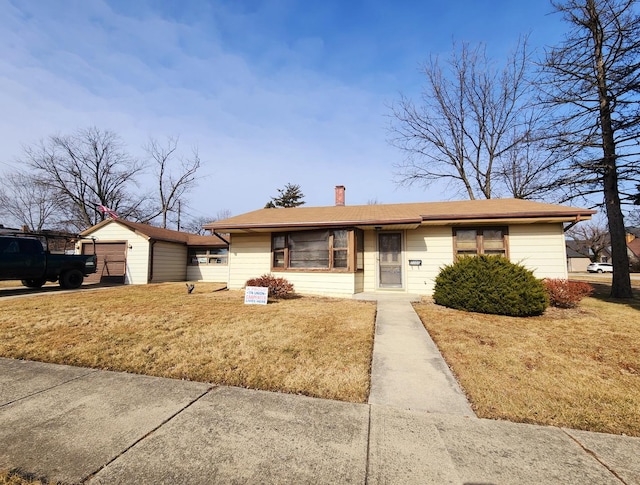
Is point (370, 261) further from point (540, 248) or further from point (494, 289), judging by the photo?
point (540, 248)

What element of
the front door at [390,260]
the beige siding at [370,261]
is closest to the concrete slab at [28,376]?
the beige siding at [370,261]

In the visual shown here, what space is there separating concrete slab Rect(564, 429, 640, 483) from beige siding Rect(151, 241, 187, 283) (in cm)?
1758

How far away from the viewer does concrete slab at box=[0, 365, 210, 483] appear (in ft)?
6.64

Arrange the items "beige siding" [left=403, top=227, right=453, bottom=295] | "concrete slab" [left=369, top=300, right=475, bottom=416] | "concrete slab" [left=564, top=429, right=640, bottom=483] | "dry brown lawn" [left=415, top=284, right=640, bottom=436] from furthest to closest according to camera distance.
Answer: "beige siding" [left=403, top=227, right=453, bottom=295] < "concrete slab" [left=369, top=300, right=475, bottom=416] < "dry brown lawn" [left=415, top=284, right=640, bottom=436] < "concrete slab" [left=564, top=429, right=640, bottom=483]

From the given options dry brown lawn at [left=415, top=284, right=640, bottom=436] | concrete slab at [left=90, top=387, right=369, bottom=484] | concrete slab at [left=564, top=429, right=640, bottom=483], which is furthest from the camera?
dry brown lawn at [left=415, top=284, right=640, bottom=436]

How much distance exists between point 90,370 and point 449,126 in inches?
869

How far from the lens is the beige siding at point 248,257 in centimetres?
1200

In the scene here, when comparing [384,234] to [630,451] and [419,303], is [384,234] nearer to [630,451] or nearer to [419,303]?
[419,303]

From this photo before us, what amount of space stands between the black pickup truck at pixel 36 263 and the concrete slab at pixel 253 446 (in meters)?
12.9

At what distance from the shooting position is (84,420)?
2.57 m

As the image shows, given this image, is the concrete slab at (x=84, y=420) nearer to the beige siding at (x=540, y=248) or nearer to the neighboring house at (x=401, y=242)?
the neighboring house at (x=401, y=242)

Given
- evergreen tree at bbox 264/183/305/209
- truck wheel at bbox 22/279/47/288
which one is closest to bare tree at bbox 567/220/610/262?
evergreen tree at bbox 264/183/305/209

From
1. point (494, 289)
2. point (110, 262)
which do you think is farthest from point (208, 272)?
point (494, 289)

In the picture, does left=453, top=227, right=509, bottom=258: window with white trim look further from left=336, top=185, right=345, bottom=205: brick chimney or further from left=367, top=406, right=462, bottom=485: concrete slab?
left=367, top=406, right=462, bottom=485: concrete slab
